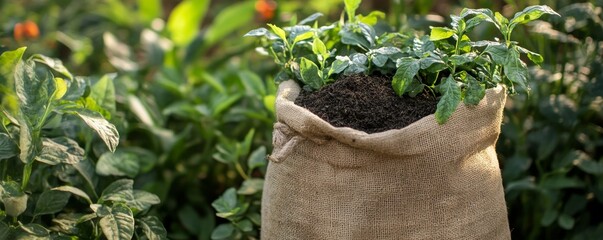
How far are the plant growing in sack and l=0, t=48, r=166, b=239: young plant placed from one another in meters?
0.32

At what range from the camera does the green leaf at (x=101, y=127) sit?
1.40 metres

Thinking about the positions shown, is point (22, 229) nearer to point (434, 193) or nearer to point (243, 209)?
point (243, 209)

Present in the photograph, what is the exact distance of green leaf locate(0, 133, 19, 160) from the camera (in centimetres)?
142

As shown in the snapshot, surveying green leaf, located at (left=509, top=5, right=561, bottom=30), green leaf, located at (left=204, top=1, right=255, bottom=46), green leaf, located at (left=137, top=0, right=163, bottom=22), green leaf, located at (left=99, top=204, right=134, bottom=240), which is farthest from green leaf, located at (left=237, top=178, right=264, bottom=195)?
green leaf, located at (left=137, top=0, right=163, bottom=22)

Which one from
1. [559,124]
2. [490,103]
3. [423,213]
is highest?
[490,103]

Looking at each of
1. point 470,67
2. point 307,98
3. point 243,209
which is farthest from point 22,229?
point 470,67

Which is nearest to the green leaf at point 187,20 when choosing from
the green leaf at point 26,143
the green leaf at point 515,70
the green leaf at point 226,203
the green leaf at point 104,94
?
the green leaf at point 104,94

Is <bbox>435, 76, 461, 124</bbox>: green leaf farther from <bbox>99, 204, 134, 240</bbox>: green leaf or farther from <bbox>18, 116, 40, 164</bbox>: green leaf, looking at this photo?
<bbox>18, 116, 40, 164</bbox>: green leaf

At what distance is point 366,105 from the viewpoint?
54.3 inches

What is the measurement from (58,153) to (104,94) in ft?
1.01

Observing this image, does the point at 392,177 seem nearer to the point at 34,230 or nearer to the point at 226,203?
the point at 226,203

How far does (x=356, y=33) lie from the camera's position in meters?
1.58

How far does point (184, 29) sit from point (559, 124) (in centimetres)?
140

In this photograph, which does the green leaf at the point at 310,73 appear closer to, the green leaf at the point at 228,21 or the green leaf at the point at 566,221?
the green leaf at the point at 566,221
